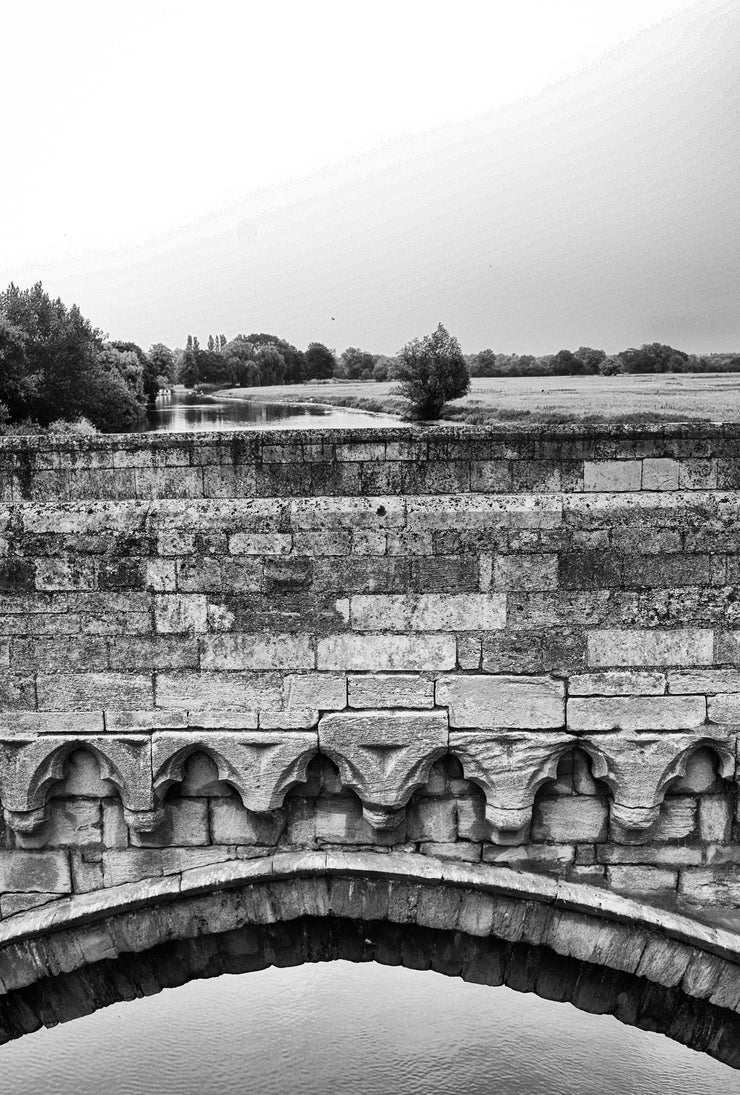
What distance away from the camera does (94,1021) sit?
12477 mm

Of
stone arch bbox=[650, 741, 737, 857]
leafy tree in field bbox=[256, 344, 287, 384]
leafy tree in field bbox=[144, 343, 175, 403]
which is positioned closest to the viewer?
stone arch bbox=[650, 741, 737, 857]

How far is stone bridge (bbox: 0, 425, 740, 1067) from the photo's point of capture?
13.8 feet

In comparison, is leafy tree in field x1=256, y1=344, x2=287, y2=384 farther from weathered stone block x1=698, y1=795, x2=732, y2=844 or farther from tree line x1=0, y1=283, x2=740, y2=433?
weathered stone block x1=698, y1=795, x2=732, y2=844

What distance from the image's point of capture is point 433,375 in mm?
36594

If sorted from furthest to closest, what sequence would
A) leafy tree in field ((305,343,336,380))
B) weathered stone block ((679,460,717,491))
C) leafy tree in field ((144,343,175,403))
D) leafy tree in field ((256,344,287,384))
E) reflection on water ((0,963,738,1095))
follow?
leafy tree in field ((144,343,175,403)) → leafy tree in field ((256,344,287,384)) → leafy tree in field ((305,343,336,380)) → reflection on water ((0,963,738,1095)) → weathered stone block ((679,460,717,491))

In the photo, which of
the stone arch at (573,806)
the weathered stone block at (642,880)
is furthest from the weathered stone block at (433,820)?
the weathered stone block at (642,880)

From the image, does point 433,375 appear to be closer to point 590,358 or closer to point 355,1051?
point 590,358

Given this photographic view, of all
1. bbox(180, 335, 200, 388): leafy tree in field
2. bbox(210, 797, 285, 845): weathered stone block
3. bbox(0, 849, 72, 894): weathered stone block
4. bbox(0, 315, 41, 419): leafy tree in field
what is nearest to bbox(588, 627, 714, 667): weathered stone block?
bbox(210, 797, 285, 845): weathered stone block

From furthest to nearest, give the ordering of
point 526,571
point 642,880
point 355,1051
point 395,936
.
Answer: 1. point 355,1051
2. point 395,936
3. point 642,880
4. point 526,571

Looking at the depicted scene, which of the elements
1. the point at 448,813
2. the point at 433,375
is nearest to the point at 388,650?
the point at 448,813

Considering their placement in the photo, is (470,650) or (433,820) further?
(433,820)

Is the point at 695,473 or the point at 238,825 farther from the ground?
the point at 695,473

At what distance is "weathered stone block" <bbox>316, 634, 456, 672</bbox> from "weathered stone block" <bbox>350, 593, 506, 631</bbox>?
52 mm

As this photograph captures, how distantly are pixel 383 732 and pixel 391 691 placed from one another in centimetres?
20
